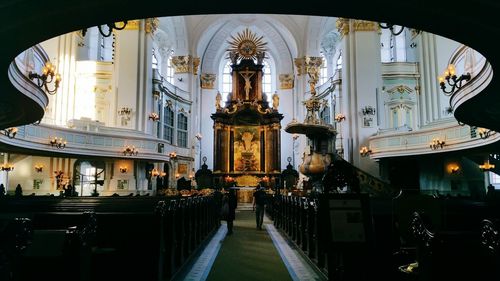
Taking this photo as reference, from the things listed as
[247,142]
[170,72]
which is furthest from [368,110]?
[170,72]

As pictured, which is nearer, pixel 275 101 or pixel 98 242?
pixel 98 242

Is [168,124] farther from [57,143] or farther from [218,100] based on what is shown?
[57,143]

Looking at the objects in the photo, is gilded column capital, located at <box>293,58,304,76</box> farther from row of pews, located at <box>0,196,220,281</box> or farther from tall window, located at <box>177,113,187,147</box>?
row of pews, located at <box>0,196,220,281</box>

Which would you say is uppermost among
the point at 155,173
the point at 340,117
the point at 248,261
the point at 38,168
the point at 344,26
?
the point at 344,26

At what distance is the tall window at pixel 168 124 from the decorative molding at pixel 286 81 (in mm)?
9539

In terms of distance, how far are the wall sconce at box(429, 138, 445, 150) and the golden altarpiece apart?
13.7 m

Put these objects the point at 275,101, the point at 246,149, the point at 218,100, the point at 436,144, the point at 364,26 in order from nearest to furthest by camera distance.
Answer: the point at 436,144, the point at 364,26, the point at 218,100, the point at 275,101, the point at 246,149

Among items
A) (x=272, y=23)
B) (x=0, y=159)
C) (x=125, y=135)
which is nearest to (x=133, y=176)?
(x=125, y=135)

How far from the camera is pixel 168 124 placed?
25938mm

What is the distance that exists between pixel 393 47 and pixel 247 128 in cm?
1185

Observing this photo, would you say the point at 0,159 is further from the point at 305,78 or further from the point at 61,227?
the point at 305,78

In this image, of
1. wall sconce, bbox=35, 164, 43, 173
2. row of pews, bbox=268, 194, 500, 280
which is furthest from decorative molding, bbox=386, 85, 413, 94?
wall sconce, bbox=35, 164, 43, 173

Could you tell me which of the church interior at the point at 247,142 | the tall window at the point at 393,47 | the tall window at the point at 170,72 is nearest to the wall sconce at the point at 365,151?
the church interior at the point at 247,142

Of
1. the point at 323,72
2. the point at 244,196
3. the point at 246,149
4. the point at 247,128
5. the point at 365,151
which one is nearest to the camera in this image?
the point at 365,151
